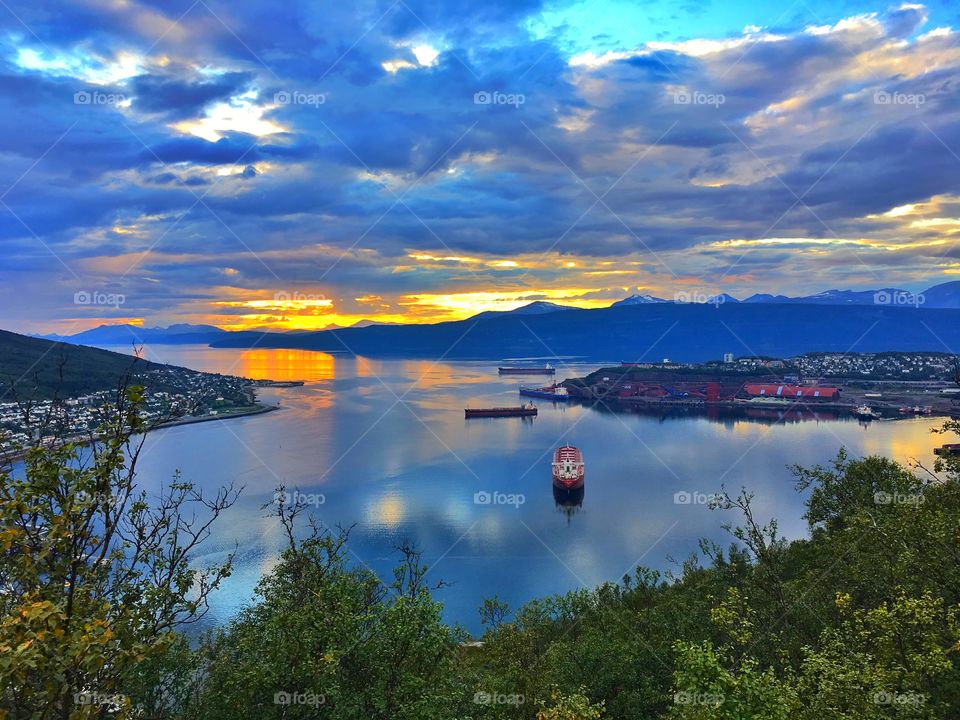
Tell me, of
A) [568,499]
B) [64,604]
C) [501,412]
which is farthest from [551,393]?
[64,604]

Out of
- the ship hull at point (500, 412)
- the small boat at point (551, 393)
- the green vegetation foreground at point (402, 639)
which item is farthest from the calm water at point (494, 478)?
the small boat at point (551, 393)

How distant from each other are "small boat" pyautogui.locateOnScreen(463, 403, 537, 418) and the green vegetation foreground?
163 ft

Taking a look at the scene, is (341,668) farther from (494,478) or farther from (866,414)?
(866,414)

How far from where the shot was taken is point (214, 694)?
292 inches

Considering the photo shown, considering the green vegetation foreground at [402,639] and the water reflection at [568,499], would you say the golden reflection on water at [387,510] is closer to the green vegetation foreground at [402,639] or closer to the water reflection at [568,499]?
the water reflection at [568,499]

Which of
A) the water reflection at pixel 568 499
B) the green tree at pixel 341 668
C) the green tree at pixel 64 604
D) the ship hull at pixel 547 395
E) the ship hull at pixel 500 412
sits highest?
the green tree at pixel 64 604

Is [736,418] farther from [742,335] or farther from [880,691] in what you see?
[742,335]

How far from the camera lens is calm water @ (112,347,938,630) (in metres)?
26.3

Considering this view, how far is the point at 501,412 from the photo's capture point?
6688cm

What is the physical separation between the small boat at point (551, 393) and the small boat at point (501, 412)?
14051mm

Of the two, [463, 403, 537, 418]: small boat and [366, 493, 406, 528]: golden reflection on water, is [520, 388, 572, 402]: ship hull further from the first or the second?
[366, 493, 406, 528]: golden reflection on water

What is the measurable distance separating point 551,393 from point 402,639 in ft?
256

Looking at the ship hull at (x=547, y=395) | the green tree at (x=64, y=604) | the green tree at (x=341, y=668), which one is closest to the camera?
the green tree at (x=64, y=604)

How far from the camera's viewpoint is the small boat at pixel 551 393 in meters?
81.9
